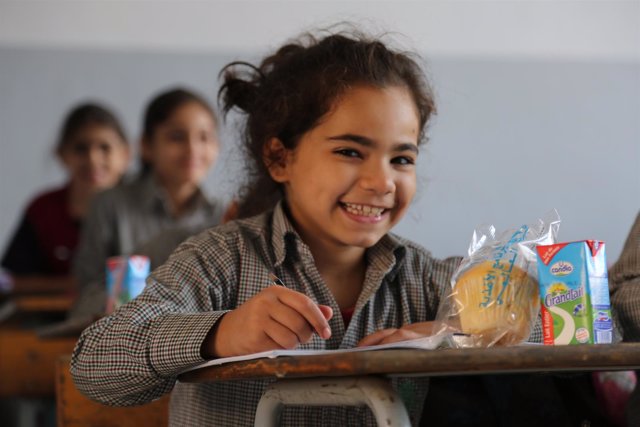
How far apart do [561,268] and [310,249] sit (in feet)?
1.83

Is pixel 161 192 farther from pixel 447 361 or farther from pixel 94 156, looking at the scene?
pixel 447 361

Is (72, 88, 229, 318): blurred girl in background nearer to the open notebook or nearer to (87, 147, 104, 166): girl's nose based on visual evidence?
(87, 147, 104, 166): girl's nose

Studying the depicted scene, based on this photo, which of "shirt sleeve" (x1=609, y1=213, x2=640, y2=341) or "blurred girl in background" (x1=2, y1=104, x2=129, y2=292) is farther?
"blurred girl in background" (x1=2, y1=104, x2=129, y2=292)

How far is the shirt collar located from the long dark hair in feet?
0.51

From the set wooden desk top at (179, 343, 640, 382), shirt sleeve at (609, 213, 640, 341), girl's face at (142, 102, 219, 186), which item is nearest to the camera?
wooden desk top at (179, 343, 640, 382)

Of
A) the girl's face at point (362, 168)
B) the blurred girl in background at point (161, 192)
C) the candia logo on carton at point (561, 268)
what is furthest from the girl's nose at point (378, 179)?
the blurred girl in background at point (161, 192)

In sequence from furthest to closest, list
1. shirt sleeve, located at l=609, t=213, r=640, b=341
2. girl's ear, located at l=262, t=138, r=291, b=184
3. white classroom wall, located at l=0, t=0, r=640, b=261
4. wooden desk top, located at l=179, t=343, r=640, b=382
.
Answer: white classroom wall, located at l=0, t=0, r=640, b=261, girl's ear, located at l=262, t=138, r=291, b=184, shirt sleeve, located at l=609, t=213, r=640, b=341, wooden desk top, located at l=179, t=343, r=640, b=382

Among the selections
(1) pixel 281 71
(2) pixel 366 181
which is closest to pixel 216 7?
(1) pixel 281 71

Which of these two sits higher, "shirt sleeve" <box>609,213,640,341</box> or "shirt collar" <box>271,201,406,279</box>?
"shirt collar" <box>271,201,406,279</box>

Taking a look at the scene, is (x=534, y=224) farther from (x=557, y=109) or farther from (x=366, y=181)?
(x=557, y=109)

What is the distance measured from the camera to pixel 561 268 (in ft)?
3.85

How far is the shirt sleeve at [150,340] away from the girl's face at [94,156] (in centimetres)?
298

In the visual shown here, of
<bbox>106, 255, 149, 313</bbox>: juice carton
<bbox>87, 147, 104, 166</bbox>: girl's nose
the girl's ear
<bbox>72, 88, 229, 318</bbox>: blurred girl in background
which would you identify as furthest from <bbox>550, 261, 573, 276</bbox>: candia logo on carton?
<bbox>87, 147, 104, 166</bbox>: girl's nose

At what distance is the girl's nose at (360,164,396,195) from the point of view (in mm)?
1527
